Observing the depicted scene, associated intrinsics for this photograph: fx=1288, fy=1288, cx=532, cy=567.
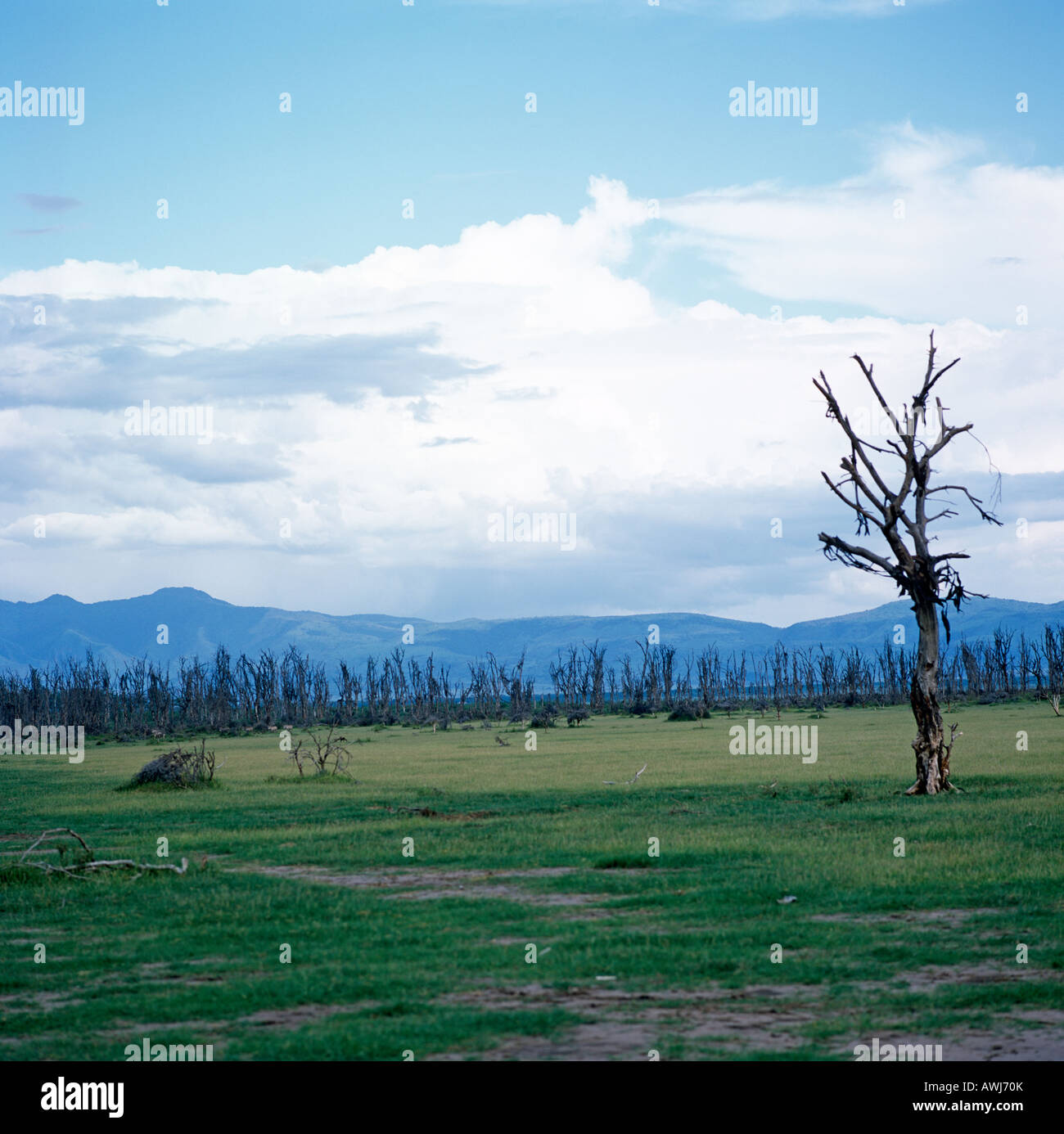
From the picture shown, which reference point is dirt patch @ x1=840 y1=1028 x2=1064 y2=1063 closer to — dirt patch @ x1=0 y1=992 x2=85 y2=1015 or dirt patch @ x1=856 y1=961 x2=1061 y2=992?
dirt patch @ x1=856 y1=961 x2=1061 y2=992

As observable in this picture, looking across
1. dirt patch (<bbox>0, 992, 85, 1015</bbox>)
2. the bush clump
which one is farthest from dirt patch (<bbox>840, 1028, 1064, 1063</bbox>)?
the bush clump

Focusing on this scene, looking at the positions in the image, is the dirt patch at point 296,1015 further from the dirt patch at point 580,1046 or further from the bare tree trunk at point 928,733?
the bare tree trunk at point 928,733

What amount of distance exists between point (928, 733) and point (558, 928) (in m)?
15.1

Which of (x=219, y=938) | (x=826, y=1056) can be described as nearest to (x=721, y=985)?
(x=826, y=1056)

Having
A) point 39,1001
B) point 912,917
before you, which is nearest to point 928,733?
point 912,917

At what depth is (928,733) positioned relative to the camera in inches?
1031

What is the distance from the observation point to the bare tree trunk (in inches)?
1033

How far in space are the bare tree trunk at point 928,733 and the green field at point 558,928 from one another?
92 centimetres

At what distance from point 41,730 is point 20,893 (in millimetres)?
88697

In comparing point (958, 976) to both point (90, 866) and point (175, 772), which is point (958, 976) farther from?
point (175, 772)

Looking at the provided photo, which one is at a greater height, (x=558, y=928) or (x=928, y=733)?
(x=928, y=733)

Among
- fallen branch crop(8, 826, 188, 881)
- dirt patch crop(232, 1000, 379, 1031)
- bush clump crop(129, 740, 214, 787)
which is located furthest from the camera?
bush clump crop(129, 740, 214, 787)

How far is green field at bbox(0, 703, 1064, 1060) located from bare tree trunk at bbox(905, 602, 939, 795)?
0.92 metres
